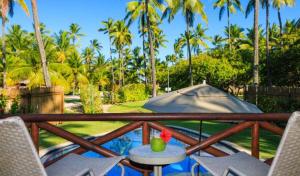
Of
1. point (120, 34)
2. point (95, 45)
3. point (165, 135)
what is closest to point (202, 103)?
point (165, 135)

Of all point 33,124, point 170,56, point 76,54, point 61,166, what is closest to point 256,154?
point 61,166

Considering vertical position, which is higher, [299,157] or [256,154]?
[299,157]

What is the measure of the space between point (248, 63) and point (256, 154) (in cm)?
2756

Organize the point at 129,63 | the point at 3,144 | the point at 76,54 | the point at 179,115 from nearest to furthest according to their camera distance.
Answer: the point at 3,144 < the point at 179,115 < the point at 76,54 < the point at 129,63

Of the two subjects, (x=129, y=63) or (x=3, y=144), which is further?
(x=129, y=63)

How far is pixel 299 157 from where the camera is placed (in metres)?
2.24

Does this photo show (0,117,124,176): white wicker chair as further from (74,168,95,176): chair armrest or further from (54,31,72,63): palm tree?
(54,31,72,63): palm tree

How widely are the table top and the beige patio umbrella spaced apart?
A: 1.32 metres

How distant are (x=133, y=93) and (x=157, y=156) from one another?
29040mm

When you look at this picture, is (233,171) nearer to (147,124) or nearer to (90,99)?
(147,124)

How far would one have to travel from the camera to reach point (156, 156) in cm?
289

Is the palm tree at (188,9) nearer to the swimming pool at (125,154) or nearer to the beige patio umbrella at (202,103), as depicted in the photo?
the swimming pool at (125,154)

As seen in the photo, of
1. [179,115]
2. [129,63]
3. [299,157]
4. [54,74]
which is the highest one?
[129,63]

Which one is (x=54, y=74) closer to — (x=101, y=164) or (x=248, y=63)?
(x=248, y=63)
